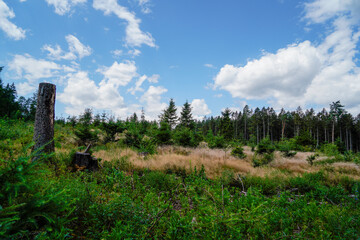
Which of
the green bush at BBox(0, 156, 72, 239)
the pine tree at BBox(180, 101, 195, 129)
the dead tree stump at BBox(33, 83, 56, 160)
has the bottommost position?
the green bush at BBox(0, 156, 72, 239)

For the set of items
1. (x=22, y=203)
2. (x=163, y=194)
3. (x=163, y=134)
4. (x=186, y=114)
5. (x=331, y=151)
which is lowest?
(x=331, y=151)

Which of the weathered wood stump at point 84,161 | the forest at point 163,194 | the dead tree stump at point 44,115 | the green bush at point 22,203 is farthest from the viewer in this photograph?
the weathered wood stump at point 84,161

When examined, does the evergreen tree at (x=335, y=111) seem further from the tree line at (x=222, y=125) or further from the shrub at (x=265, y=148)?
the shrub at (x=265, y=148)

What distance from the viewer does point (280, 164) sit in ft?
36.1

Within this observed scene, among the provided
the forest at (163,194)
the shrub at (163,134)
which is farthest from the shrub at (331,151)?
the shrub at (163,134)

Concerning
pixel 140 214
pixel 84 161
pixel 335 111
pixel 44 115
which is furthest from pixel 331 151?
pixel 335 111

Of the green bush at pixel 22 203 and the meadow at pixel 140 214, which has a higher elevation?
the green bush at pixel 22 203

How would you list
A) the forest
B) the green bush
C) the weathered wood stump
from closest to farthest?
the green bush < the forest < the weathered wood stump

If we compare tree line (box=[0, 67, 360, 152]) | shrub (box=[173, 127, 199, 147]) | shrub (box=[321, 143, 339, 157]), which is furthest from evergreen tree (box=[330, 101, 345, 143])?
shrub (box=[173, 127, 199, 147])

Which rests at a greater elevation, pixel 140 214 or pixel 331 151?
pixel 140 214

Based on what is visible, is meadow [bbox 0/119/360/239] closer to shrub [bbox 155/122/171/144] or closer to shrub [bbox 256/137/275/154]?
shrub [bbox 155/122/171/144]

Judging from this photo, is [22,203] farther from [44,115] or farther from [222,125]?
[222,125]

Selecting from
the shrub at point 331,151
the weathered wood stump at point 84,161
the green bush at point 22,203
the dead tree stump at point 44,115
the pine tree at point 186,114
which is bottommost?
the shrub at point 331,151

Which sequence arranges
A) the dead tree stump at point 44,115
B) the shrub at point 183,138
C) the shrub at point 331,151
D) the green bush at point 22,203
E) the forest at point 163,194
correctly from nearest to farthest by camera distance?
1. the green bush at point 22,203
2. the forest at point 163,194
3. the dead tree stump at point 44,115
4. the shrub at point 183,138
5. the shrub at point 331,151
